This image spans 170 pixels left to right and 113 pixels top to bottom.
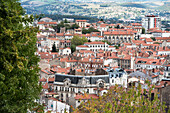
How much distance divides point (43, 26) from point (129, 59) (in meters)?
70.3

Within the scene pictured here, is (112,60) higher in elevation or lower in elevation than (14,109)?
lower

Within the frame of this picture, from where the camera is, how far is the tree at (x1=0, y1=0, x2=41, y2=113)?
14.4 metres

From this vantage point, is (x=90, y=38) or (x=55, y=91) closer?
(x=55, y=91)

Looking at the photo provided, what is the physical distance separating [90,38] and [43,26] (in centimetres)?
2707

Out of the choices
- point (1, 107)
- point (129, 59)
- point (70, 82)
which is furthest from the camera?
point (129, 59)

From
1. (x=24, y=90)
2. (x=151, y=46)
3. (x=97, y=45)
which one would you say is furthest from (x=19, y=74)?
(x=151, y=46)

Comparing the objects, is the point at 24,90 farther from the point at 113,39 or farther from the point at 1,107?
the point at 113,39

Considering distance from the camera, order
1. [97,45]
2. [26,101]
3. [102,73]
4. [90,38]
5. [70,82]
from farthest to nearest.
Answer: [90,38]
[97,45]
[102,73]
[70,82]
[26,101]

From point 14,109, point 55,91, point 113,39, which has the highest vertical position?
point 14,109

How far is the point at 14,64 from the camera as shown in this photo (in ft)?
47.7

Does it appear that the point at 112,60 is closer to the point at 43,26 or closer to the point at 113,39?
the point at 113,39

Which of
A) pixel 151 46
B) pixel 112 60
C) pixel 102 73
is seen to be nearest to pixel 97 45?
pixel 151 46

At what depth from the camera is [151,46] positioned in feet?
385

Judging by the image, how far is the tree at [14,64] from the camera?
47.2 feet
